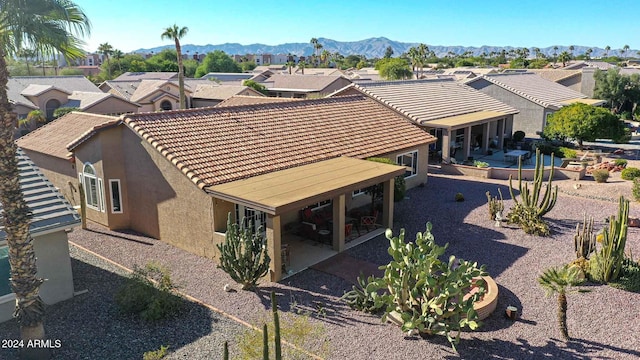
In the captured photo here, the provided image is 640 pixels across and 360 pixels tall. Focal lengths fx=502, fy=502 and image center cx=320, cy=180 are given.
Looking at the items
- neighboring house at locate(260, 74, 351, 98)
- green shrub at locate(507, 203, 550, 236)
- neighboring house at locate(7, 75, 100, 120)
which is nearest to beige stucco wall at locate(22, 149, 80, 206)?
green shrub at locate(507, 203, 550, 236)

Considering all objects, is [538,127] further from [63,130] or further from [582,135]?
[63,130]

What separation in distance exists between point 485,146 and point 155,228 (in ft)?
89.1

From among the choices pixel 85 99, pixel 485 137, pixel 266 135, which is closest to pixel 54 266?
pixel 266 135

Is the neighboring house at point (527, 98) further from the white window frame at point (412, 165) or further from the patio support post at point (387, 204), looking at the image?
the patio support post at point (387, 204)

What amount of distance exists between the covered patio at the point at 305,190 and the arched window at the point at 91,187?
764 centimetres

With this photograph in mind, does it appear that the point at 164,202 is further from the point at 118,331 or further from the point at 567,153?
the point at 567,153

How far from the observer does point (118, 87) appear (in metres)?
63.4

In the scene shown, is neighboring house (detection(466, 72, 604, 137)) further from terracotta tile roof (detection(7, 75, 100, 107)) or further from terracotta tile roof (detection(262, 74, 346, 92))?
terracotta tile roof (detection(7, 75, 100, 107))

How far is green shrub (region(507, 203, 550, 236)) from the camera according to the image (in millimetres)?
20391

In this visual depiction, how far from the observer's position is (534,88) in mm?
48844

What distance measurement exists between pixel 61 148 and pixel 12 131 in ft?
51.1

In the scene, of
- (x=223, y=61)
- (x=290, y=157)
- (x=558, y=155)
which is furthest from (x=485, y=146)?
(x=223, y=61)

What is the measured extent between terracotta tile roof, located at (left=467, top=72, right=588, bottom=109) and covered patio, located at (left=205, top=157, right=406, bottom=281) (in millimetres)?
29003

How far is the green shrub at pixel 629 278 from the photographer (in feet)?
49.8
